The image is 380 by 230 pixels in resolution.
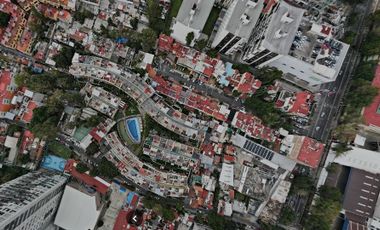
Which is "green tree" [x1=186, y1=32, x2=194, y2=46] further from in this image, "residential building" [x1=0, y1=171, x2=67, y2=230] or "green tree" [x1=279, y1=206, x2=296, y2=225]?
"green tree" [x1=279, y1=206, x2=296, y2=225]

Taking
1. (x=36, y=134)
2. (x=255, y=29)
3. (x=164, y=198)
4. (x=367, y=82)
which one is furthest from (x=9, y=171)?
(x=367, y=82)

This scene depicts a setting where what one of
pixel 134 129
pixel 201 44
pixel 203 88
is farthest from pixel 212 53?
pixel 134 129

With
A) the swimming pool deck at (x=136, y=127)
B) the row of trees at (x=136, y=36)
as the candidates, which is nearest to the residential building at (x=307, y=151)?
the swimming pool deck at (x=136, y=127)

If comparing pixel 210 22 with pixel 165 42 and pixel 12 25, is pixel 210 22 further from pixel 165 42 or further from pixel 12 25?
pixel 12 25

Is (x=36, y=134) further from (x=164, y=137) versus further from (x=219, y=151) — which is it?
(x=219, y=151)

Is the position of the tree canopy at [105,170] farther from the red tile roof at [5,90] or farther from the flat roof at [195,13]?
the flat roof at [195,13]
